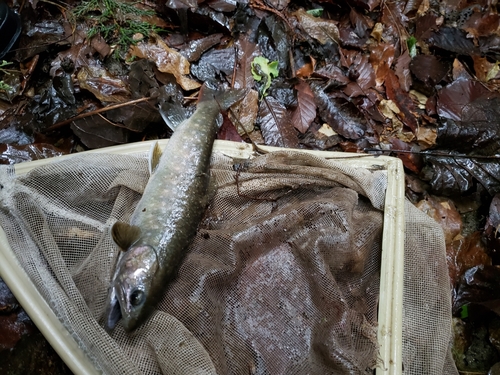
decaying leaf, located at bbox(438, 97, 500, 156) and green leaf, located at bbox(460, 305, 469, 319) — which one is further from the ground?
decaying leaf, located at bbox(438, 97, 500, 156)

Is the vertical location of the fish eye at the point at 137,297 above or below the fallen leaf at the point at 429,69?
below

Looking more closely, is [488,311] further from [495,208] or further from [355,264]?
[355,264]

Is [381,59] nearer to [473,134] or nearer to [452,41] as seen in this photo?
[452,41]

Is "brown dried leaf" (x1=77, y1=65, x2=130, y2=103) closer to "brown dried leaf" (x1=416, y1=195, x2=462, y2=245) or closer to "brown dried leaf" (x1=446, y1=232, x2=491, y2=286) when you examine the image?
"brown dried leaf" (x1=416, y1=195, x2=462, y2=245)

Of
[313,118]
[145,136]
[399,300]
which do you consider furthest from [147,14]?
A: [399,300]

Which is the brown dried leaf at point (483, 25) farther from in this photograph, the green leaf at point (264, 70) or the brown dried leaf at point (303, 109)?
the green leaf at point (264, 70)

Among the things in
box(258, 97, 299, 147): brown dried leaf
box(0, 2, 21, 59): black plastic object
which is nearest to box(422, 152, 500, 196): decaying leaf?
box(258, 97, 299, 147): brown dried leaf

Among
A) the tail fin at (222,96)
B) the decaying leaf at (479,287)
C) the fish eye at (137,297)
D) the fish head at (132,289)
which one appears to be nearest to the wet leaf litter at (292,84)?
the decaying leaf at (479,287)
